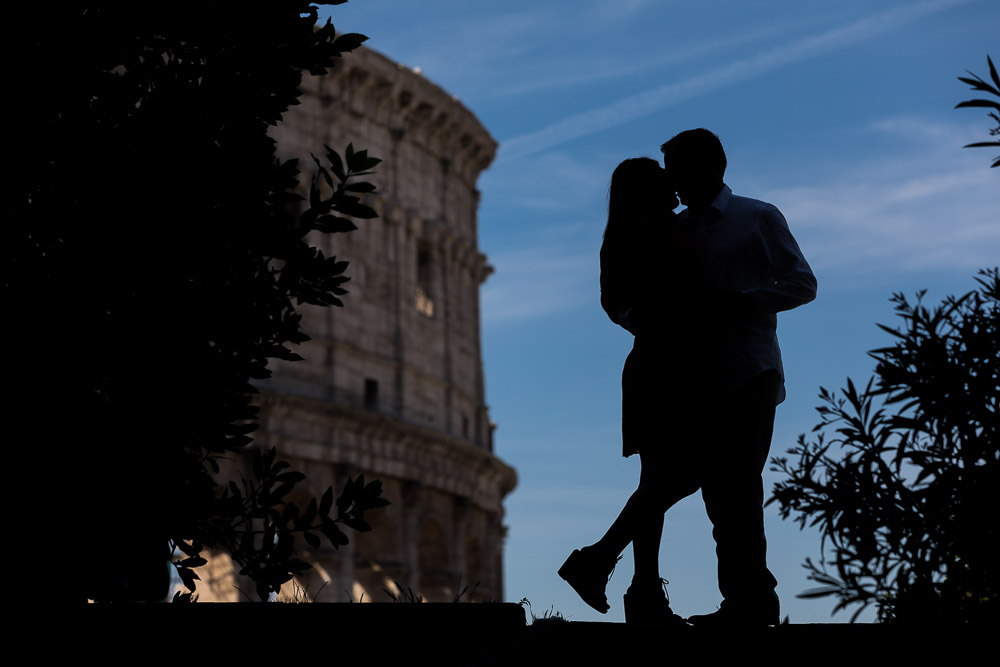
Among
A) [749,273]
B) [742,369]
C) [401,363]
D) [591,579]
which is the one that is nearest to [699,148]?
[749,273]

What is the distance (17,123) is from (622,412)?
3219 mm

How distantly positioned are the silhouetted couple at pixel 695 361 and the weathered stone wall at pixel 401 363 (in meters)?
30.6

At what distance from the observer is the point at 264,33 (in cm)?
725

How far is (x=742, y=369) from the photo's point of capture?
511 centimetres

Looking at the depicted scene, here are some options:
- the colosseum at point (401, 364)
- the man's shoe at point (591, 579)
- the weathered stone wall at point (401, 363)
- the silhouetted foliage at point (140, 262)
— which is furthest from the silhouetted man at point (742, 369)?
the weathered stone wall at point (401, 363)

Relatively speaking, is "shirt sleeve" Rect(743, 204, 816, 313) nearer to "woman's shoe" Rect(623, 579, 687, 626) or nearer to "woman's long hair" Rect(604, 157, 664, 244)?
"woman's long hair" Rect(604, 157, 664, 244)

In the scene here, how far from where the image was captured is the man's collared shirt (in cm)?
512

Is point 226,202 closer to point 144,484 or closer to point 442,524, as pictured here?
point 144,484

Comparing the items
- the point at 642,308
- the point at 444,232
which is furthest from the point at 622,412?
the point at 444,232

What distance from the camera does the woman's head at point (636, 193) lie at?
17.4ft

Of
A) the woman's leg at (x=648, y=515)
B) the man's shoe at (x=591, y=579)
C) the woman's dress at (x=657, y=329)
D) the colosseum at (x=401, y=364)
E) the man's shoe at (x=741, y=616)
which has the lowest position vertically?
the man's shoe at (x=741, y=616)

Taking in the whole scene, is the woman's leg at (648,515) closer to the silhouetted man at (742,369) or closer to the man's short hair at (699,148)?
the silhouetted man at (742,369)

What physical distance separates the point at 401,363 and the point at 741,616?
35.6m

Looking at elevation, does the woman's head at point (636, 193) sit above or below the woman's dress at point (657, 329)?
above
